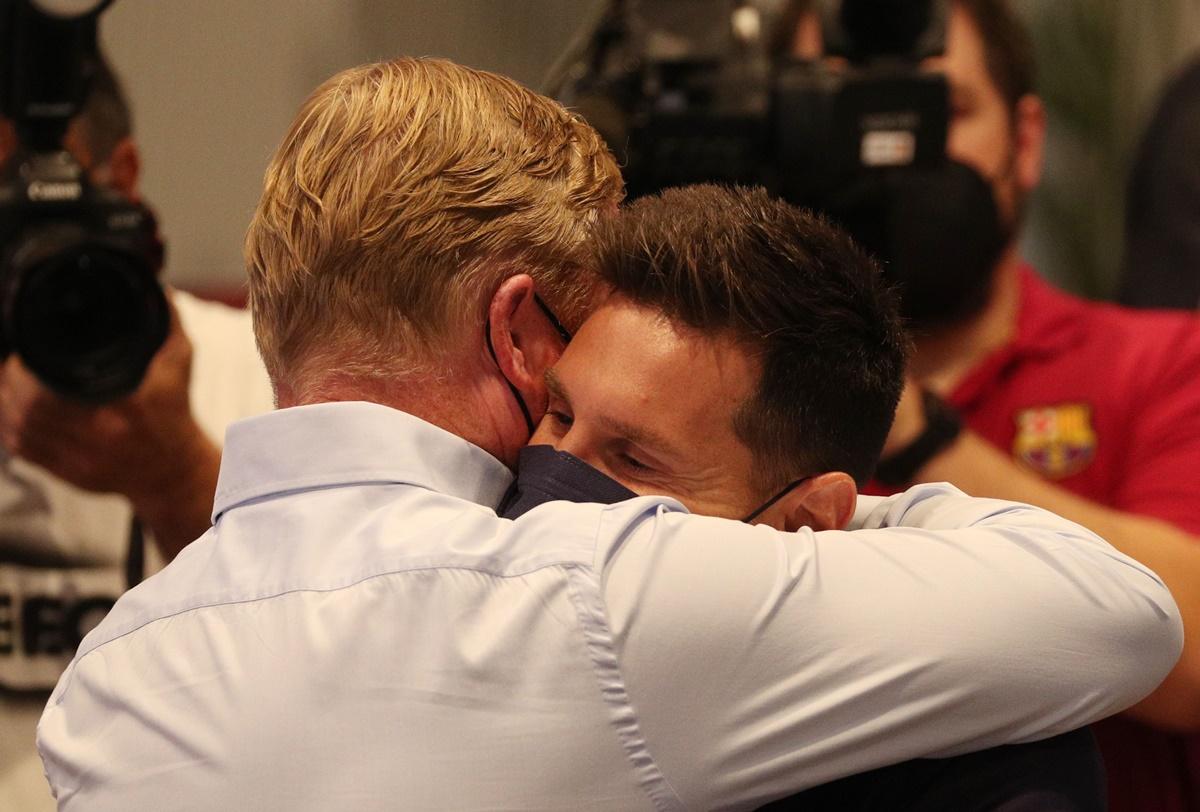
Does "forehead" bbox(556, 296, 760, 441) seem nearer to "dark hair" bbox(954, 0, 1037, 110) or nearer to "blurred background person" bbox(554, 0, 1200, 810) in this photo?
"blurred background person" bbox(554, 0, 1200, 810)

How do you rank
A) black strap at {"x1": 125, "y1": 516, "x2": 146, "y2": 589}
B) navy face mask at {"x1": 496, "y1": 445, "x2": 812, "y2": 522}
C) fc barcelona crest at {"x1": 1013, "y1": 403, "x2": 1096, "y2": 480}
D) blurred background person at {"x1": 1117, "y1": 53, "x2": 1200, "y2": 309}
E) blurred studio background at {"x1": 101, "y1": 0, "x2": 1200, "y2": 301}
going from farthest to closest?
blurred background person at {"x1": 1117, "y1": 53, "x2": 1200, "y2": 309} < blurred studio background at {"x1": 101, "y1": 0, "x2": 1200, "y2": 301} < fc barcelona crest at {"x1": 1013, "y1": 403, "x2": 1096, "y2": 480} < black strap at {"x1": 125, "y1": 516, "x2": 146, "y2": 589} < navy face mask at {"x1": 496, "y1": 445, "x2": 812, "y2": 522}

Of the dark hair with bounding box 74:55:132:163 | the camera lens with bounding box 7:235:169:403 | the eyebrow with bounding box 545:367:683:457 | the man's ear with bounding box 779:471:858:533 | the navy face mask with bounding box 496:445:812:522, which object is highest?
the eyebrow with bounding box 545:367:683:457

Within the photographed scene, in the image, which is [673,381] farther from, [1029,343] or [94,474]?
[1029,343]

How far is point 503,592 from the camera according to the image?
78 cm

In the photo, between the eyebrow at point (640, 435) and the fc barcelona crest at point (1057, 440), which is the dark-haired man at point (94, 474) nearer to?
the eyebrow at point (640, 435)

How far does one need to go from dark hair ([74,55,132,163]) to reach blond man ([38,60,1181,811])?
A: 807 millimetres

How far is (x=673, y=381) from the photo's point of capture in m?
0.91

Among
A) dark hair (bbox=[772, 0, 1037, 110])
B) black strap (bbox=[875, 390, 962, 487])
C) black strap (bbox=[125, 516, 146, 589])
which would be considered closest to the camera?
black strap (bbox=[875, 390, 962, 487])

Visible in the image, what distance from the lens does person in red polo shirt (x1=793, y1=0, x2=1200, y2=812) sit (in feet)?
5.24

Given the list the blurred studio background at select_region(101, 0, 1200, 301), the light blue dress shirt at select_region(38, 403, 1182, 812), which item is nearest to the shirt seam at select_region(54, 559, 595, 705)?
the light blue dress shirt at select_region(38, 403, 1182, 812)

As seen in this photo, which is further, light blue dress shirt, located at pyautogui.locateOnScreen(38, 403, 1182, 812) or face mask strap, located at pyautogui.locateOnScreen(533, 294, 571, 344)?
face mask strap, located at pyautogui.locateOnScreen(533, 294, 571, 344)

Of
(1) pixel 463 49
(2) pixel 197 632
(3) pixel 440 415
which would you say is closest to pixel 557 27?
(1) pixel 463 49

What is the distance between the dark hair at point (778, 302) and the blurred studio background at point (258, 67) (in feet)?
2.87

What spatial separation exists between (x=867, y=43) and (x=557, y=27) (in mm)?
583
